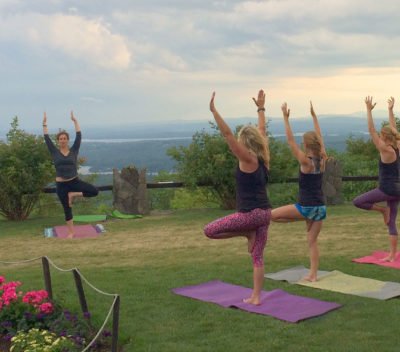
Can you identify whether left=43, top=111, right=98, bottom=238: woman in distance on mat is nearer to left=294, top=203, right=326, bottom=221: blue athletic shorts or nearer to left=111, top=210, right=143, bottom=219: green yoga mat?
left=111, top=210, right=143, bottom=219: green yoga mat

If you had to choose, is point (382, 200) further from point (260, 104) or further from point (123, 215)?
point (123, 215)

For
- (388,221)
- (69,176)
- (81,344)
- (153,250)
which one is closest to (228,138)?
(81,344)

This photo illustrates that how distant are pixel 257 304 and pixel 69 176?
Answer: 22.6ft

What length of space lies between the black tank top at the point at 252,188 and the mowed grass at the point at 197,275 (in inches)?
46.9

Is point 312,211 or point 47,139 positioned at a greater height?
point 47,139

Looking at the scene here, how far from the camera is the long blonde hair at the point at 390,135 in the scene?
881cm

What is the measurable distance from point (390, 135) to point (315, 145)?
5.68 feet

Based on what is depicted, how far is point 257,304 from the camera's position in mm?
6891

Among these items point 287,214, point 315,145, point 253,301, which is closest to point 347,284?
point 287,214

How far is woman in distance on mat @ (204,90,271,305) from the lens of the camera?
664 cm

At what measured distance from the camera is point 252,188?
22.1 ft

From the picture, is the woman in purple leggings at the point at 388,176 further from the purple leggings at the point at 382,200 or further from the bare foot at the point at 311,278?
the bare foot at the point at 311,278

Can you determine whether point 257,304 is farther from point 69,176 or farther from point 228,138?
point 69,176

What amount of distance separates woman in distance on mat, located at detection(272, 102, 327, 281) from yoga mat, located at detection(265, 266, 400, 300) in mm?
213
